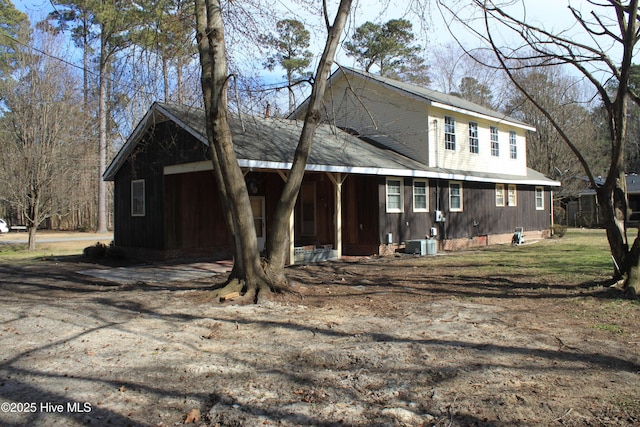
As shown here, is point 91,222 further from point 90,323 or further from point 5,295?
point 90,323

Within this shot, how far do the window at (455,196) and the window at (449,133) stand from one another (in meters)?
1.47

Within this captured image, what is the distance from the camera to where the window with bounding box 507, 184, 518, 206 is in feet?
73.7

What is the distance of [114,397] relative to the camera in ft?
13.6

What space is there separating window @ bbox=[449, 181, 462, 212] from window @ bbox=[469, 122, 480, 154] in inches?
78.7

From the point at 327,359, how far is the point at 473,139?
17.2 metres

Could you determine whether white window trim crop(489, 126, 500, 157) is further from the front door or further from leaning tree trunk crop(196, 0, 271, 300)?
leaning tree trunk crop(196, 0, 271, 300)

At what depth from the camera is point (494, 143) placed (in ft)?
71.5

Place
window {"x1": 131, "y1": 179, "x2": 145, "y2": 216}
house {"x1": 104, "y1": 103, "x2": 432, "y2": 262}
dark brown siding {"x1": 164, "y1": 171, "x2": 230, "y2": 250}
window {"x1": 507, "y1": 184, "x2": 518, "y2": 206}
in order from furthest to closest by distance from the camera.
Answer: window {"x1": 507, "y1": 184, "x2": 518, "y2": 206}
window {"x1": 131, "y1": 179, "x2": 145, "y2": 216}
dark brown siding {"x1": 164, "y1": 171, "x2": 230, "y2": 250}
house {"x1": 104, "y1": 103, "x2": 432, "y2": 262}

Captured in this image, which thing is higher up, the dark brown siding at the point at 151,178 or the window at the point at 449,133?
the window at the point at 449,133

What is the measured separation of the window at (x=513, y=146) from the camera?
22.8 meters

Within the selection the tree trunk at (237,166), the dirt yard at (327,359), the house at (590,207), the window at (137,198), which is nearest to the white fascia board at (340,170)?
the window at (137,198)

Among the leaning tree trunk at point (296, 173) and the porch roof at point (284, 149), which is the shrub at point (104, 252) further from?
the leaning tree trunk at point (296, 173)

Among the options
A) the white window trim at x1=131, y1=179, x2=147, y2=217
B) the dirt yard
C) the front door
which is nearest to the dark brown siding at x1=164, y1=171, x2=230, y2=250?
the front door

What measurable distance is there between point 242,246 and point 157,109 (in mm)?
7550
